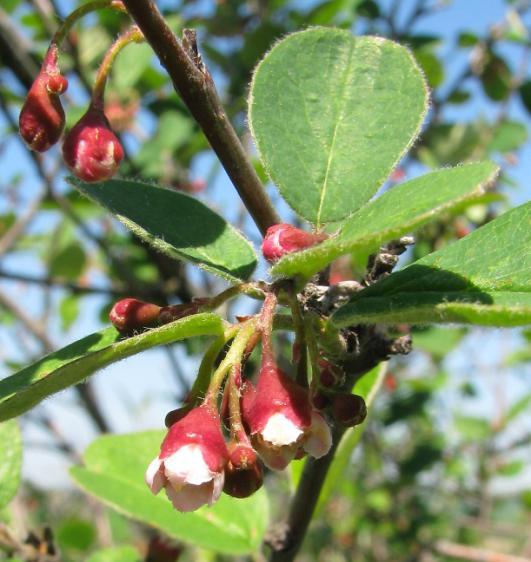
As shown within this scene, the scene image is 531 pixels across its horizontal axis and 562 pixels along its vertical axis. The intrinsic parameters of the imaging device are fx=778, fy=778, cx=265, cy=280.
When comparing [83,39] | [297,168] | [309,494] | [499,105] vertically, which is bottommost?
[309,494]

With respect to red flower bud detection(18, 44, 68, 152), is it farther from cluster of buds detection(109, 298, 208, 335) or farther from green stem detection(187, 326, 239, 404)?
green stem detection(187, 326, 239, 404)

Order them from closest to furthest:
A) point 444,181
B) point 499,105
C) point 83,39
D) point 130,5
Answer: point 444,181
point 130,5
point 83,39
point 499,105

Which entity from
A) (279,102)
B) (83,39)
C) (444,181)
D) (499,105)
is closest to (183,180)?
(83,39)

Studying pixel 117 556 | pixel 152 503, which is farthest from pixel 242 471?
pixel 117 556

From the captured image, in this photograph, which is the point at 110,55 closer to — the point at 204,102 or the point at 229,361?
the point at 204,102

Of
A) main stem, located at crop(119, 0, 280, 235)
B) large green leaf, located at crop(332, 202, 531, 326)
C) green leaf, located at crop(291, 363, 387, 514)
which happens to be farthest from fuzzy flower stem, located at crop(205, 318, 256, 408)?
green leaf, located at crop(291, 363, 387, 514)

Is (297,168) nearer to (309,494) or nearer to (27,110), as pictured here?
(27,110)
